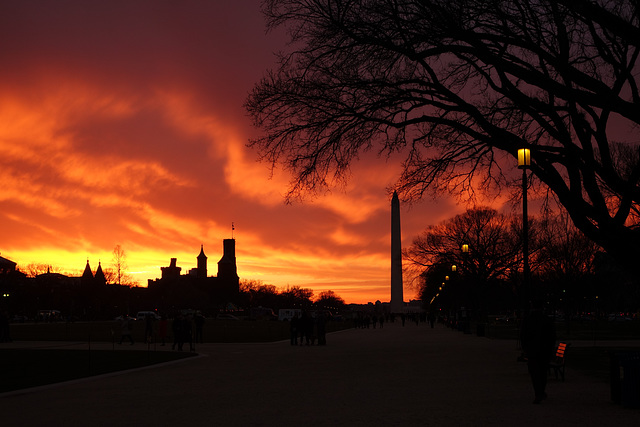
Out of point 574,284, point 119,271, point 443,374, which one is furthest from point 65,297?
point 443,374

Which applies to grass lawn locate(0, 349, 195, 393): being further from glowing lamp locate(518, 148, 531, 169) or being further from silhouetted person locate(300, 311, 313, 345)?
glowing lamp locate(518, 148, 531, 169)

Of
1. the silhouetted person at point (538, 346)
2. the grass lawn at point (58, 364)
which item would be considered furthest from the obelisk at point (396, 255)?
the silhouetted person at point (538, 346)

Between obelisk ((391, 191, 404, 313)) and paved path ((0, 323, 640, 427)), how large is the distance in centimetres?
9235

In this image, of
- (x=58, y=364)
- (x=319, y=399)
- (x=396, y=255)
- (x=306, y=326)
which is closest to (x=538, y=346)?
(x=319, y=399)

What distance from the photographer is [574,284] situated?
77.5 meters

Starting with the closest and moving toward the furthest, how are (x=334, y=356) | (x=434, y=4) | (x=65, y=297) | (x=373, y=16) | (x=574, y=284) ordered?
(x=434, y=4), (x=373, y=16), (x=334, y=356), (x=574, y=284), (x=65, y=297)

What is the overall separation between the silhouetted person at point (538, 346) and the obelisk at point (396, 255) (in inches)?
3843

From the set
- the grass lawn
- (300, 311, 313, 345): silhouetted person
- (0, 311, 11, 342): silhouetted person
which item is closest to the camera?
the grass lawn

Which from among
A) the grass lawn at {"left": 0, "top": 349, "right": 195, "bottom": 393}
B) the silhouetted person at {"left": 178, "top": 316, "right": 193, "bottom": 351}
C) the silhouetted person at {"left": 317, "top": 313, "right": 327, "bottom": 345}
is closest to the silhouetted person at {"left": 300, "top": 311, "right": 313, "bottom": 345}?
the silhouetted person at {"left": 317, "top": 313, "right": 327, "bottom": 345}

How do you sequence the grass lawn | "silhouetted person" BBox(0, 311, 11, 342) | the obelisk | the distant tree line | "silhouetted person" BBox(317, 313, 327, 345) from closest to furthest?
the grass lawn
"silhouetted person" BBox(317, 313, 327, 345)
"silhouetted person" BBox(0, 311, 11, 342)
the distant tree line
the obelisk

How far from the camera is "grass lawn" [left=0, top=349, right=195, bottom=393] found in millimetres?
19250

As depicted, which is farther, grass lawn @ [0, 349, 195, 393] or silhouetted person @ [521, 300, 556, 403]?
grass lawn @ [0, 349, 195, 393]

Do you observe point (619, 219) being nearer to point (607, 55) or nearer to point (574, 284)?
point (607, 55)

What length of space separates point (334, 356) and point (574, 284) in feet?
179
